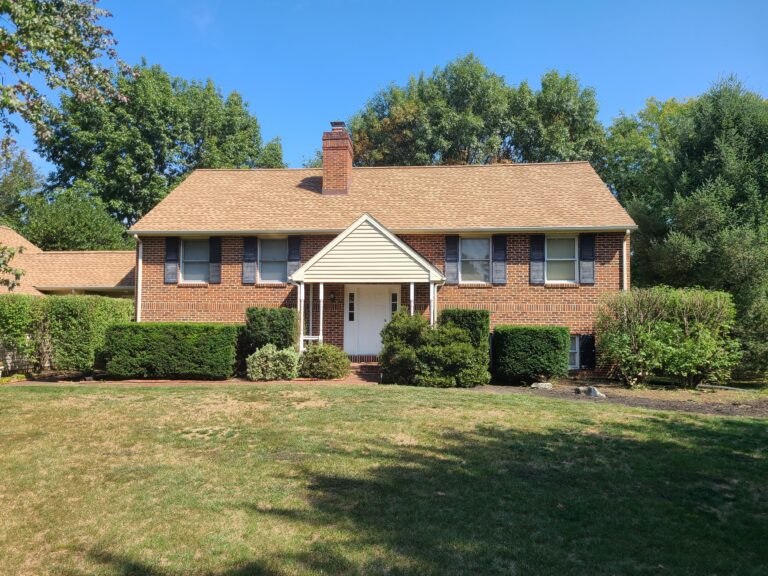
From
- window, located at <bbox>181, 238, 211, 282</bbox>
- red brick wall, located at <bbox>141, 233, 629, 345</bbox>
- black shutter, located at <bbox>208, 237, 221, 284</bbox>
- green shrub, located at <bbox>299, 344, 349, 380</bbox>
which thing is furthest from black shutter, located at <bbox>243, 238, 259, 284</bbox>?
green shrub, located at <bbox>299, 344, 349, 380</bbox>

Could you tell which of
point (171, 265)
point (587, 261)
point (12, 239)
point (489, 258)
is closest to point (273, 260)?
point (171, 265)

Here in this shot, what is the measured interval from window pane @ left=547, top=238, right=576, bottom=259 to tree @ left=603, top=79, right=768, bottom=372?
3685 millimetres

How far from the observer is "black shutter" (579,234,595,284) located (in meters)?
16.6

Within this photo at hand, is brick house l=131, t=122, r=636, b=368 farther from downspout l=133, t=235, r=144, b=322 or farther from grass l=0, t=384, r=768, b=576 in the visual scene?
grass l=0, t=384, r=768, b=576

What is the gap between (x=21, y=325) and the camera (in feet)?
49.6

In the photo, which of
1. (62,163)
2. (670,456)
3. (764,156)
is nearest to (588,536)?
(670,456)

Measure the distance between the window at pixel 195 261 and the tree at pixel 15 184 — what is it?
69.2ft

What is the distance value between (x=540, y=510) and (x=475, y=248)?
494 inches

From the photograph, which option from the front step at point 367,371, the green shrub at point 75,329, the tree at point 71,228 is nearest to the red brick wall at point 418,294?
the front step at point 367,371

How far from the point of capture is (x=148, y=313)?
1766 cm

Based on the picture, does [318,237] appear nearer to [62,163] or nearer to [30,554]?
[30,554]

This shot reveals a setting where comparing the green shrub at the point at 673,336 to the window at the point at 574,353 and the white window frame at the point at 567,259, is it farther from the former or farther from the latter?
the white window frame at the point at 567,259

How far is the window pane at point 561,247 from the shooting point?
16922 millimetres

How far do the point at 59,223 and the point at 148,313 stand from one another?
12340 millimetres
